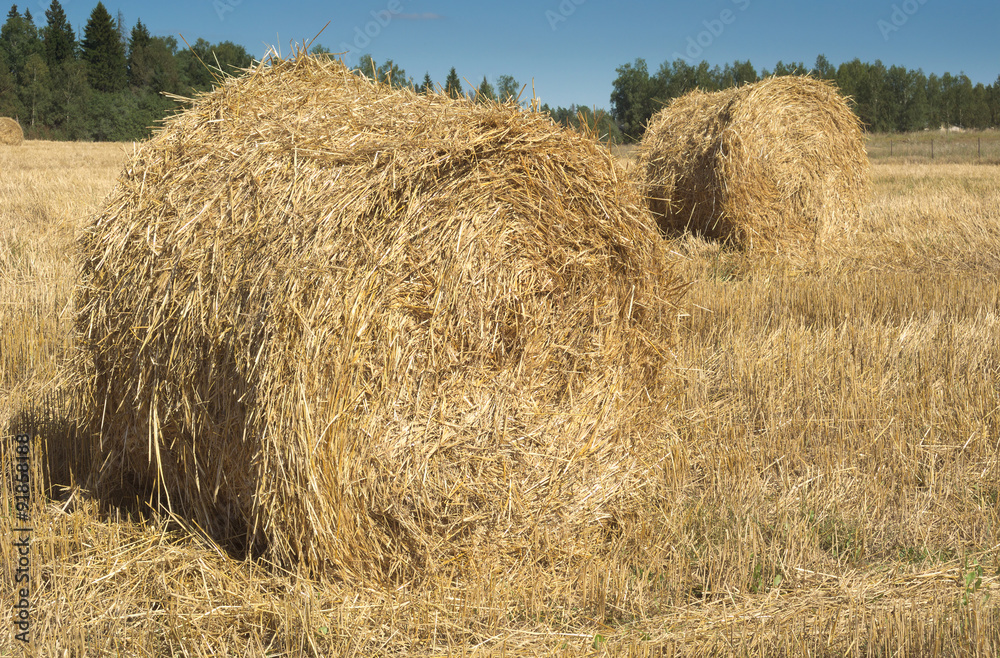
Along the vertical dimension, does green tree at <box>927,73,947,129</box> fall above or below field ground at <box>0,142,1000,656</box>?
above

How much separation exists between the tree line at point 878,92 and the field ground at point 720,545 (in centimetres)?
4370

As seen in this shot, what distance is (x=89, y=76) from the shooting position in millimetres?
63500

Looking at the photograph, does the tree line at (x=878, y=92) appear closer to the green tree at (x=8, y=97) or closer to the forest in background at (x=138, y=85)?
the forest in background at (x=138, y=85)

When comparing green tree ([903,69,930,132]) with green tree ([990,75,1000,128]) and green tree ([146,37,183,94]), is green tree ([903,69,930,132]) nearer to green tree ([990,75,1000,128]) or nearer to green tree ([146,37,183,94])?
green tree ([990,75,1000,128])

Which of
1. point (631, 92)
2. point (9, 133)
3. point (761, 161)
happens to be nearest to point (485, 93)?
point (761, 161)

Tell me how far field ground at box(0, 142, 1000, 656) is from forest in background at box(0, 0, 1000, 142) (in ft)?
122

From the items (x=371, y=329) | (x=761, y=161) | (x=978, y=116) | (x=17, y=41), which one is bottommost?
(x=371, y=329)

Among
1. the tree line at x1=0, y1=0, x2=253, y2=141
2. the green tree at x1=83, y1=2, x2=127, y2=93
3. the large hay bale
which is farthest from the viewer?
the green tree at x1=83, y1=2, x2=127, y2=93

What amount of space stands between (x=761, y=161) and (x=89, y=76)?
67111mm

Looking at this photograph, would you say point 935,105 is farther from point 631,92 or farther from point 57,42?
point 57,42

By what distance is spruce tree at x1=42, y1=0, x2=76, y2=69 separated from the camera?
6631cm

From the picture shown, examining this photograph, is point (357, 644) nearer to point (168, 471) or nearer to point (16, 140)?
point (168, 471)

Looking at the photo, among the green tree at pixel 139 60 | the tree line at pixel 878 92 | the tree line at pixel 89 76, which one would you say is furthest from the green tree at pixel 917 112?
the green tree at pixel 139 60

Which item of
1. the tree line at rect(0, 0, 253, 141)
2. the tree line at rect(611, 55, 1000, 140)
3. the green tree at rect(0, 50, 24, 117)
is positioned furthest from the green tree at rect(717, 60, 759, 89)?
the green tree at rect(0, 50, 24, 117)
